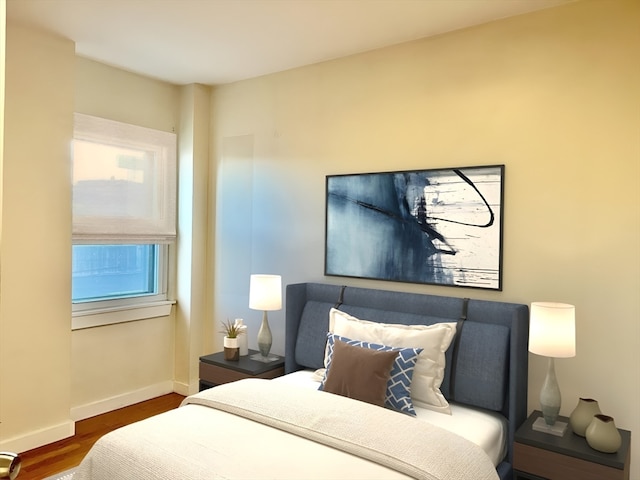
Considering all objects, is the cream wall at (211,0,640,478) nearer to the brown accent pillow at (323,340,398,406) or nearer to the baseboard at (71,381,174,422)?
the brown accent pillow at (323,340,398,406)

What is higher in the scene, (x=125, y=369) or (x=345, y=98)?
(x=345, y=98)

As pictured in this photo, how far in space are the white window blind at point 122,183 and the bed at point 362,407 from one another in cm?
153

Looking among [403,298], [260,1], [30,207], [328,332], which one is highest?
[260,1]

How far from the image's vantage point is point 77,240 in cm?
367

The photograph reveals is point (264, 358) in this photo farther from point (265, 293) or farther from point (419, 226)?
point (419, 226)

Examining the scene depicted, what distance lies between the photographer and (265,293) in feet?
11.4

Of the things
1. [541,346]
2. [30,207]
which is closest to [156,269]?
[30,207]

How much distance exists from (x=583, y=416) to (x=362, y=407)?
106cm

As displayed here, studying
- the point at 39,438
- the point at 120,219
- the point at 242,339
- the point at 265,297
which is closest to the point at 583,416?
the point at 265,297

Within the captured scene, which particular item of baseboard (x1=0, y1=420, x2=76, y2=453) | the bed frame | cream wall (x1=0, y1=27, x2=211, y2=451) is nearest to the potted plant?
the bed frame

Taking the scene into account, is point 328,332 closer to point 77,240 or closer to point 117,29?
point 77,240

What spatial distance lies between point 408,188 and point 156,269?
7.91 feet

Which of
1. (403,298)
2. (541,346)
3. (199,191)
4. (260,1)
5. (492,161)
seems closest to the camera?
(541,346)

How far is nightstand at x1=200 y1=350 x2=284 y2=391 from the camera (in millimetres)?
3336
